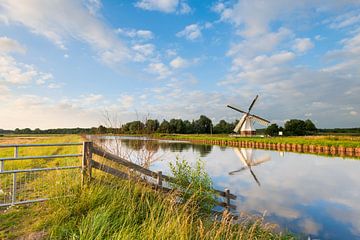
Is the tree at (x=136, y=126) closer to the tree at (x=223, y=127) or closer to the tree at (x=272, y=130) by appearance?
the tree at (x=272, y=130)

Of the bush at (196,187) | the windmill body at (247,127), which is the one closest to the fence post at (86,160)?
the bush at (196,187)

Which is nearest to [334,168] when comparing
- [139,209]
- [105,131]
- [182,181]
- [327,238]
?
[327,238]

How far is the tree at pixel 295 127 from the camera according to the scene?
210ft

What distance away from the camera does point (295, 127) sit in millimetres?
67938

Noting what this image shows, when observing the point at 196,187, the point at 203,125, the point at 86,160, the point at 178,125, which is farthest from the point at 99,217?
the point at 203,125

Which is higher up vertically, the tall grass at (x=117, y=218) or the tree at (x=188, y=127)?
the tree at (x=188, y=127)

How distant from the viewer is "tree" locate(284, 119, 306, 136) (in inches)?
2520

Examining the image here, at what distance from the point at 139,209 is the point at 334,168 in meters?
17.8

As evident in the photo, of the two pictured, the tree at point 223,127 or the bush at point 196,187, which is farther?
the tree at point 223,127

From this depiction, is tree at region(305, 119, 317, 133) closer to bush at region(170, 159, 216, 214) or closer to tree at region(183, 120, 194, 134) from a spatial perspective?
tree at region(183, 120, 194, 134)

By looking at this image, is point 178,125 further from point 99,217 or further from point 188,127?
point 99,217

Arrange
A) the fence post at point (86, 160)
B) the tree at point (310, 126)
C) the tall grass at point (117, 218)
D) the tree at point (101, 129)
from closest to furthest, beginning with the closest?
the tall grass at point (117, 218) → the fence post at point (86, 160) → the tree at point (101, 129) → the tree at point (310, 126)

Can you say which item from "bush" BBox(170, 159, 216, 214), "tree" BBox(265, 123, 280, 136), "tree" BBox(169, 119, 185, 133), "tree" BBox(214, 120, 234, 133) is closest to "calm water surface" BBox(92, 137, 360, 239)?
"bush" BBox(170, 159, 216, 214)

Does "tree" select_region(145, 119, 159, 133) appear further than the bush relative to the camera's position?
Yes
